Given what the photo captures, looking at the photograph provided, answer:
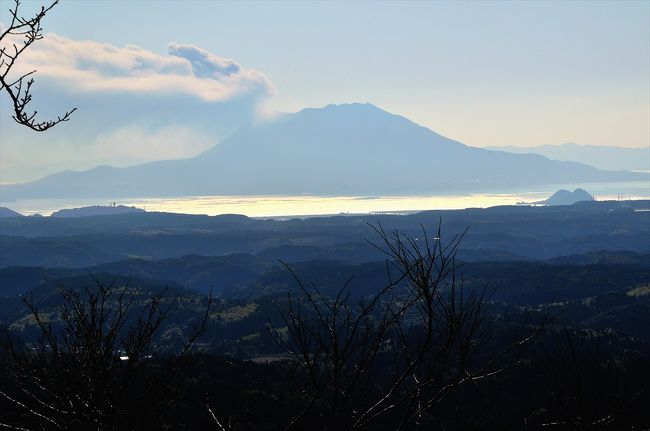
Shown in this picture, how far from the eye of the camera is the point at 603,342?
182625 millimetres

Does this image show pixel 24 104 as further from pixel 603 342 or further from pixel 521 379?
pixel 603 342

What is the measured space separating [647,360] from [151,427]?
147 m

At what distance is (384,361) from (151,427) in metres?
160

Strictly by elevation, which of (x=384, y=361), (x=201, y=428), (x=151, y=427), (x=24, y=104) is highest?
(x=24, y=104)

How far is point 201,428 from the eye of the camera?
270 feet

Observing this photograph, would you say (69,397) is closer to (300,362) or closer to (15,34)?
(300,362)

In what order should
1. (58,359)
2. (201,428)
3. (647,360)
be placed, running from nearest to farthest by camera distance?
(58,359), (201,428), (647,360)

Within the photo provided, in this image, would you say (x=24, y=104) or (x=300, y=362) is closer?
(x=300, y=362)

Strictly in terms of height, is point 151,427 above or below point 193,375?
above

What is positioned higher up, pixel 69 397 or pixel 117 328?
pixel 117 328

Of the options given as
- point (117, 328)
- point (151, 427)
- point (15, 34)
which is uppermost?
point (15, 34)

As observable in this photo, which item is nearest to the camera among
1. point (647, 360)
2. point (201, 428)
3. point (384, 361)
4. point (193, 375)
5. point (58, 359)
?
point (58, 359)

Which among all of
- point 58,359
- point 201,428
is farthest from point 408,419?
point 201,428

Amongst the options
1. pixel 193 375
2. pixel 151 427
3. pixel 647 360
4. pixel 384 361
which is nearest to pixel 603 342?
pixel 647 360
